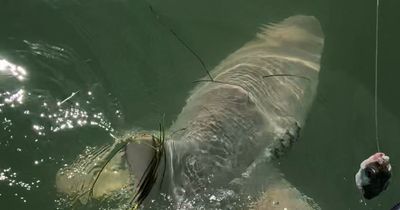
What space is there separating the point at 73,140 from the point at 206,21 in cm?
214

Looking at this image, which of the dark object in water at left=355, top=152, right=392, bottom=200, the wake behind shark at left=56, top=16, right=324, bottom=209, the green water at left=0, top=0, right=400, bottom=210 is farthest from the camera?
the green water at left=0, top=0, right=400, bottom=210

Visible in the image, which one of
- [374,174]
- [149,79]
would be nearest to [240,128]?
[149,79]

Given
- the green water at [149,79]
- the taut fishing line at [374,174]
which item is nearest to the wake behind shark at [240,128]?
the green water at [149,79]

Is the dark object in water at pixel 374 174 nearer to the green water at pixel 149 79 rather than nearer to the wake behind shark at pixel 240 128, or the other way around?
the wake behind shark at pixel 240 128

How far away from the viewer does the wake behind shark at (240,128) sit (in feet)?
14.7

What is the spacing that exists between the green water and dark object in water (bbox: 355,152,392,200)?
1.47 m

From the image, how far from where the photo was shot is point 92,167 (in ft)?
16.1

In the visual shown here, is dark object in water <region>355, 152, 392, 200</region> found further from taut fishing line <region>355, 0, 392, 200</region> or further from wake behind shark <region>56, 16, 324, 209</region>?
wake behind shark <region>56, 16, 324, 209</region>

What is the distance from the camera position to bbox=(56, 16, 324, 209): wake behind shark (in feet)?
14.7

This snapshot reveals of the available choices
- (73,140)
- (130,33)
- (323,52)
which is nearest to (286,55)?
(323,52)

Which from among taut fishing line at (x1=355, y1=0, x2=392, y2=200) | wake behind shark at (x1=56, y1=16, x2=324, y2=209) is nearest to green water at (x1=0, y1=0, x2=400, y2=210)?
wake behind shark at (x1=56, y1=16, x2=324, y2=209)

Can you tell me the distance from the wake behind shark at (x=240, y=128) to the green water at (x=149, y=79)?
205 mm

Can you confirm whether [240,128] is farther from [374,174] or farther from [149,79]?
[374,174]

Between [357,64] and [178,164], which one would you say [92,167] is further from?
[357,64]
